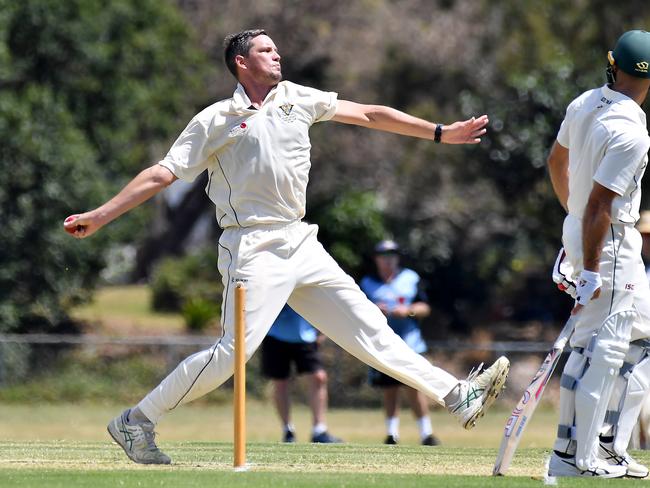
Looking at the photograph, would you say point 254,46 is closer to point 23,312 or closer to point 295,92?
Result: point 295,92

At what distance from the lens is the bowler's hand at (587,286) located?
24.0 ft

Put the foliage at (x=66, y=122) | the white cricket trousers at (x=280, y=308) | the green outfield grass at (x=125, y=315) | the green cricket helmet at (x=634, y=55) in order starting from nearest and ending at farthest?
the green cricket helmet at (x=634, y=55) < the white cricket trousers at (x=280, y=308) < the foliage at (x=66, y=122) < the green outfield grass at (x=125, y=315)

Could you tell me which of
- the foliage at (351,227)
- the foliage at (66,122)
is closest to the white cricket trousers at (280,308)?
the foliage at (66,122)

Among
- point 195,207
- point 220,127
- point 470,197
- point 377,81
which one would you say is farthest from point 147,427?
point 195,207

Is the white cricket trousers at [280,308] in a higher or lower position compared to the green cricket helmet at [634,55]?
lower

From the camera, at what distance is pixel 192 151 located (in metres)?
8.05

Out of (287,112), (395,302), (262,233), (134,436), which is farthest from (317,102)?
(395,302)

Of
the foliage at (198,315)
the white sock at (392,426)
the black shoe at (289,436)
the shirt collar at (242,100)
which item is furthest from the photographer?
the foliage at (198,315)

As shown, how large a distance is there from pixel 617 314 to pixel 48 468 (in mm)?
3391

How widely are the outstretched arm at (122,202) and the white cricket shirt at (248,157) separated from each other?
3.6 inches

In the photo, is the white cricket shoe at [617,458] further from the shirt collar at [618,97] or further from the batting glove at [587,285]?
the shirt collar at [618,97]

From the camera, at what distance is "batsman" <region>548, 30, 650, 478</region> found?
739 centimetres

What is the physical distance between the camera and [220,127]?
8016 millimetres

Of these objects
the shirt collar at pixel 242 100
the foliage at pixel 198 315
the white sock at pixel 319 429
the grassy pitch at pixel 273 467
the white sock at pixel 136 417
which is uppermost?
the shirt collar at pixel 242 100
